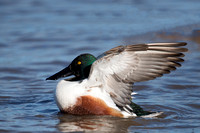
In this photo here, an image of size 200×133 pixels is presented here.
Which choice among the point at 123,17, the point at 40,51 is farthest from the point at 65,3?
the point at 40,51

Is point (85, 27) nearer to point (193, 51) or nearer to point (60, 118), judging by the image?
point (193, 51)

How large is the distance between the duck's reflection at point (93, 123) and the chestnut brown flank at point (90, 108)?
2.5 inches

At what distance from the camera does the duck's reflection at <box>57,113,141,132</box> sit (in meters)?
4.93

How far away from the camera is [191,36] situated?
33.0ft

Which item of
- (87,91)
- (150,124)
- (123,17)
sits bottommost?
(150,124)

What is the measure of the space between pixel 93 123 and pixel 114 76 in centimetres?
64

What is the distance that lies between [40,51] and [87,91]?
4266mm

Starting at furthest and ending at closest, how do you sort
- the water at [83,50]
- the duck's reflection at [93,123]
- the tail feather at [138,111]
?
1. the tail feather at [138,111]
2. the water at [83,50]
3. the duck's reflection at [93,123]

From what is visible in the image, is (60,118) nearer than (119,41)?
Yes

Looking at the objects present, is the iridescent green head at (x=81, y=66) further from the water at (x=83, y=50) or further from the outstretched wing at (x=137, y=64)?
the water at (x=83, y=50)

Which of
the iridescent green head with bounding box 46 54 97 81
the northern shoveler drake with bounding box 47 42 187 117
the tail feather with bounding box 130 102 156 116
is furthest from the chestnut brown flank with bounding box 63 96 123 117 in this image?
the iridescent green head with bounding box 46 54 97 81

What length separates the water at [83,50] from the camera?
519 cm

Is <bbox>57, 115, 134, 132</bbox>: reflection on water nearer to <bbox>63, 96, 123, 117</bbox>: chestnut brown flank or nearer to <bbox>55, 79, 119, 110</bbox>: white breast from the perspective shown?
<bbox>63, 96, 123, 117</bbox>: chestnut brown flank

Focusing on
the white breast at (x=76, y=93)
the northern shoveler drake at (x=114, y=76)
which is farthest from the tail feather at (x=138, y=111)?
the white breast at (x=76, y=93)
